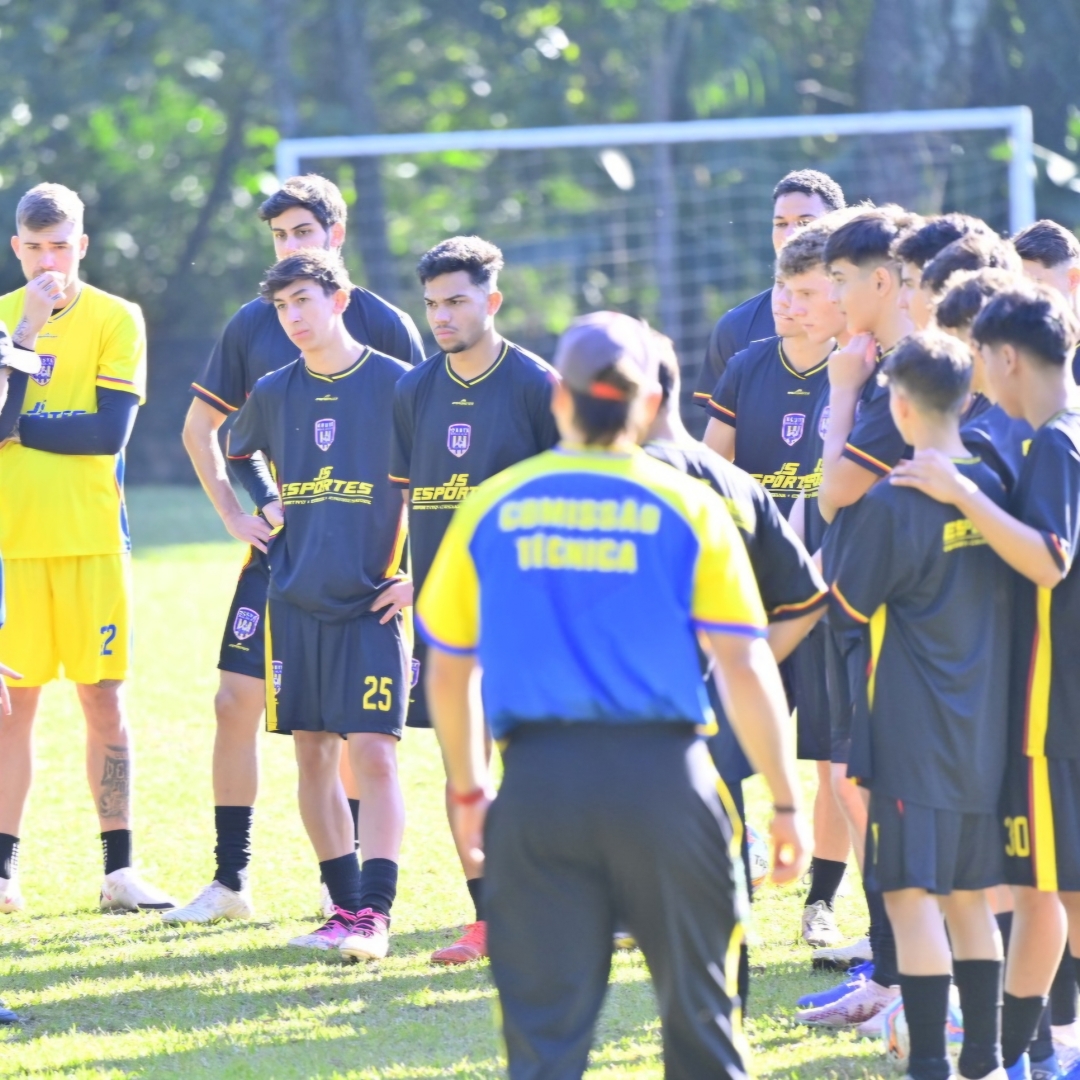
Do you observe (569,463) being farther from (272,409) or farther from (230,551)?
(230,551)

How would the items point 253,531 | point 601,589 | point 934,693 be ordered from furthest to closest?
1. point 253,531
2. point 934,693
3. point 601,589

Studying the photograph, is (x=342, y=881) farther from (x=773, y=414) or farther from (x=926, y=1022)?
(x=926, y=1022)

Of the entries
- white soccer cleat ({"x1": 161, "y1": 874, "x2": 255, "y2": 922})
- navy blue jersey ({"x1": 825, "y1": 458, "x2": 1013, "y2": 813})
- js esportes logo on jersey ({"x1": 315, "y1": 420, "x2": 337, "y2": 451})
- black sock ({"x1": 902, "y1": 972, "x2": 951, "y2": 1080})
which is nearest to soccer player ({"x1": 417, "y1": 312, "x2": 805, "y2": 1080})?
navy blue jersey ({"x1": 825, "y1": 458, "x2": 1013, "y2": 813})

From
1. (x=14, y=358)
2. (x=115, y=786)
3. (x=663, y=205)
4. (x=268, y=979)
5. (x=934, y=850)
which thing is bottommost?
(x=268, y=979)

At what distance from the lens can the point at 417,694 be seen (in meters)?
6.21

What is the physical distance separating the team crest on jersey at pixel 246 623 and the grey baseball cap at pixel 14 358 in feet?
4.07

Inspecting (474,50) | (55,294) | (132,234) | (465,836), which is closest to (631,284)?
(474,50)

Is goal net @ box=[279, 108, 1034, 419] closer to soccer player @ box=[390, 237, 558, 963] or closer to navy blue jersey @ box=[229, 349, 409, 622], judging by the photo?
navy blue jersey @ box=[229, 349, 409, 622]

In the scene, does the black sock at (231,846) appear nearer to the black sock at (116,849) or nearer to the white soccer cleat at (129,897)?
the white soccer cleat at (129,897)

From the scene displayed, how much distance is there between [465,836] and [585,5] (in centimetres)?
2784

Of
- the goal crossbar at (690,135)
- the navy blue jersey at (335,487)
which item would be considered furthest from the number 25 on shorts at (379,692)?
the goal crossbar at (690,135)

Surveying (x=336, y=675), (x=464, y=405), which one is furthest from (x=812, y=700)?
(x=336, y=675)

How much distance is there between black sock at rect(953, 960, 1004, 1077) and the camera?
4.09 m

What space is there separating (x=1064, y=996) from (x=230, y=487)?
3699 mm
